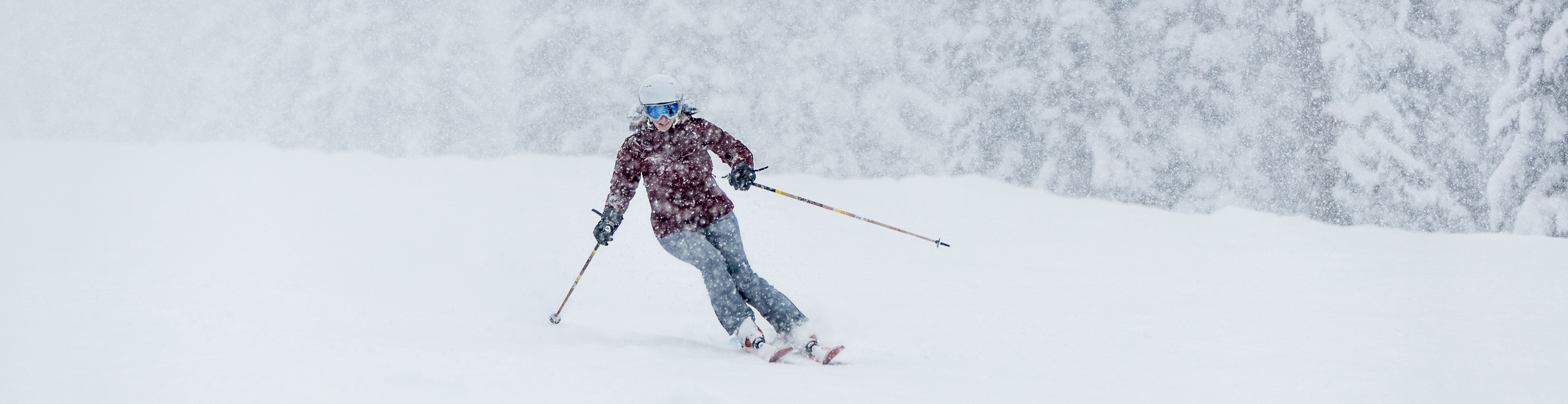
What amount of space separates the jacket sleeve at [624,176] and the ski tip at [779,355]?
3.60 ft

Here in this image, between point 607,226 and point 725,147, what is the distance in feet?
2.36

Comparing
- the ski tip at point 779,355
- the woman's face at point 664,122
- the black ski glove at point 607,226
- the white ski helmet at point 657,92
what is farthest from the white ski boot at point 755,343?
the white ski helmet at point 657,92

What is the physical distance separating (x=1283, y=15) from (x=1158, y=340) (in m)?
8.60

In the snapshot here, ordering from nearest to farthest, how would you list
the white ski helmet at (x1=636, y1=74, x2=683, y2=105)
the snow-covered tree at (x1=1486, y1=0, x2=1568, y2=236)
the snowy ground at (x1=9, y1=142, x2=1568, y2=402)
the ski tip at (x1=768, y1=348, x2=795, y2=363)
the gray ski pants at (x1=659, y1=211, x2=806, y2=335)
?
the snowy ground at (x1=9, y1=142, x2=1568, y2=402), the ski tip at (x1=768, y1=348, x2=795, y2=363), the white ski helmet at (x1=636, y1=74, x2=683, y2=105), the gray ski pants at (x1=659, y1=211, x2=806, y2=335), the snow-covered tree at (x1=1486, y1=0, x2=1568, y2=236)

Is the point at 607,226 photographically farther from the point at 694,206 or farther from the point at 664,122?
the point at 664,122

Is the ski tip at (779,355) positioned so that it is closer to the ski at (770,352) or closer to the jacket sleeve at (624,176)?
the ski at (770,352)

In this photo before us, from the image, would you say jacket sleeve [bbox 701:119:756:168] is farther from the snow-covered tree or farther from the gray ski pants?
the snow-covered tree

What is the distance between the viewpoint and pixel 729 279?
4.53 m

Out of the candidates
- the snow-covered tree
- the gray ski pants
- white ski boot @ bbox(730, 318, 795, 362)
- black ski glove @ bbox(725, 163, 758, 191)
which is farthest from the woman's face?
the snow-covered tree

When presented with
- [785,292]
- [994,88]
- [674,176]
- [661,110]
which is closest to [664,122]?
[661,110]

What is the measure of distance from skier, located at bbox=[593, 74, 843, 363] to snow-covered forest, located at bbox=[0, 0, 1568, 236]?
9.23 metres

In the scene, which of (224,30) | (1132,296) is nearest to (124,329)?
(1132,296)

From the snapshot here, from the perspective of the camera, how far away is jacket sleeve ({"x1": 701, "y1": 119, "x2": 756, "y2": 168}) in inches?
185

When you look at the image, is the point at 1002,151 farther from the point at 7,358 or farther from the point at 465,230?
the point at 7,358
